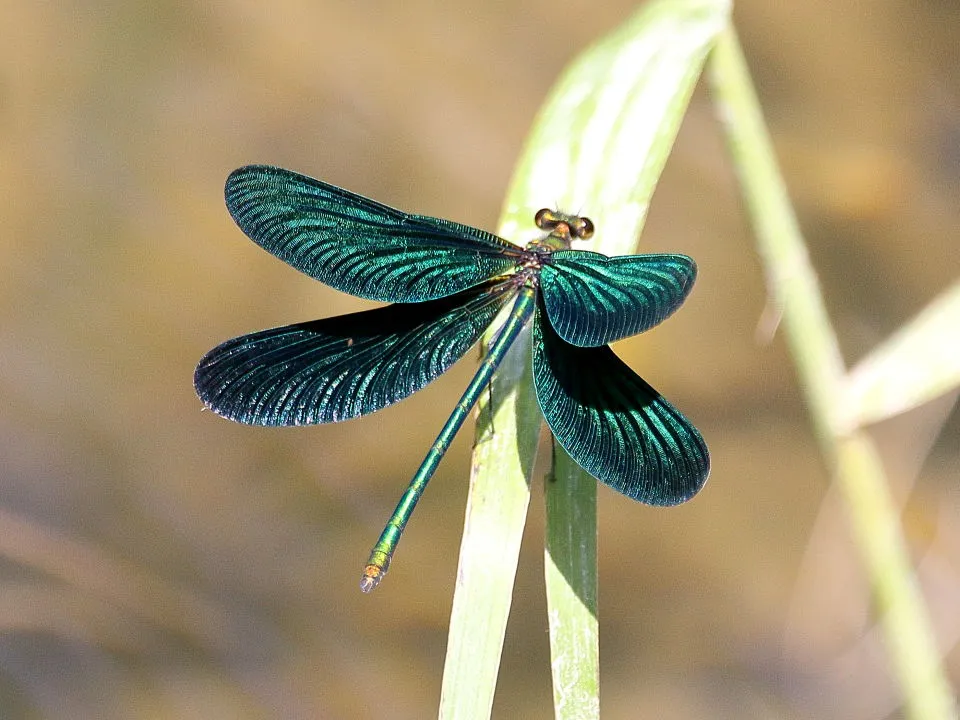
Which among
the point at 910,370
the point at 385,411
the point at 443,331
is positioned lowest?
the point at 910,370

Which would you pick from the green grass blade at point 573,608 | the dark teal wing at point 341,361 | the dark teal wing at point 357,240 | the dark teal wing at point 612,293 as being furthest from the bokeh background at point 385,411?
the green grass blade at point 573,608

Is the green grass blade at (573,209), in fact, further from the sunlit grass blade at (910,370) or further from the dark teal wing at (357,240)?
the sunlit grass blade at (910,370)

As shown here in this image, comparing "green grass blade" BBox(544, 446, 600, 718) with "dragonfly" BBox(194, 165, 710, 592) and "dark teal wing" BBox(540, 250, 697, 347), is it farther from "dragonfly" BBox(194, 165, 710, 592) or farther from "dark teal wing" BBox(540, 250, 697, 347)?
"dark teal wing" BBox(540, 250, 697, 347)

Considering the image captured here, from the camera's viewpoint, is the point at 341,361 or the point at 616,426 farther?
the point at 341,361

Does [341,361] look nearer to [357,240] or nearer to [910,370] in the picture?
[357,240]

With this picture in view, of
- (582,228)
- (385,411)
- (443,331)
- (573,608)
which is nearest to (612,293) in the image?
(582,228)

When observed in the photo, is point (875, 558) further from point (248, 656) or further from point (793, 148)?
point (793, 148)

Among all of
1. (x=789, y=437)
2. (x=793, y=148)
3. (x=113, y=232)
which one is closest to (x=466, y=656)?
(x=789, y=437)
